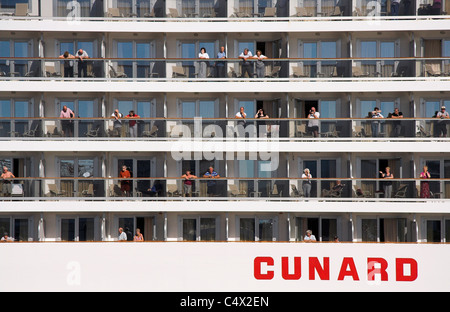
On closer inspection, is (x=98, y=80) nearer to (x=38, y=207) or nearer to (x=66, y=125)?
(x=66, y=125)

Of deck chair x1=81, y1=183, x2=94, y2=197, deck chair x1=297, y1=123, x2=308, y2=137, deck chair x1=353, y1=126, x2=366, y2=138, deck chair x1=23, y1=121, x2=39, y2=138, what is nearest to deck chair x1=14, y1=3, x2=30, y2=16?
deck chair x1=23, y1=121, x2=39, y2=138

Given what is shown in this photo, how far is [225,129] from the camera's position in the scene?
A: 946 inches

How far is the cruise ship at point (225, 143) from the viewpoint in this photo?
23.0 m

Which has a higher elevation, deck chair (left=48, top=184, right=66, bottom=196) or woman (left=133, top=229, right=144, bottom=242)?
deck chair (left=48, top=184, right=66, bottom=196)

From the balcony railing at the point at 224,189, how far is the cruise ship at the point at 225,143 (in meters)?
0.05

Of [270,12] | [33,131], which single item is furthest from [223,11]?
[33,131]

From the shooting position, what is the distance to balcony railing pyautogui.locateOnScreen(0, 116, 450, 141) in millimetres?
23781

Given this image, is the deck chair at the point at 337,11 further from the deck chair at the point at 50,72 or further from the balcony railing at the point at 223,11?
→ the deck chair at the point at 50,72

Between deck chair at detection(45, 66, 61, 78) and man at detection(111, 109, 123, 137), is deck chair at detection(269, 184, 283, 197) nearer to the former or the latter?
man at detection(111, 109, 123, 137)

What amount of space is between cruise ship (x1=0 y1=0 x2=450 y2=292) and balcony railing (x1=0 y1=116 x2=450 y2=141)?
2.6 inches

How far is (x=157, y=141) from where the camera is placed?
24.0 meters

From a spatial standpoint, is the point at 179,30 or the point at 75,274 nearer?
the point at 75,274
